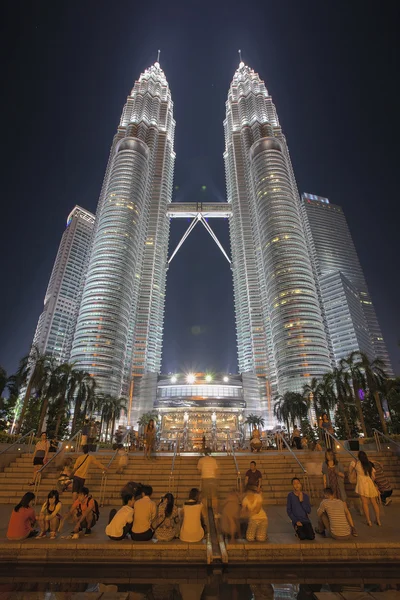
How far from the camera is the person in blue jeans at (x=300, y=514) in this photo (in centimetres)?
717

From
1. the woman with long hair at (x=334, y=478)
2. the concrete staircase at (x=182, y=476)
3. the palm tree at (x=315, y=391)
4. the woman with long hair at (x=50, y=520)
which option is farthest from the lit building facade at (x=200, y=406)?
the woman with long hair at (x=50, y=520)

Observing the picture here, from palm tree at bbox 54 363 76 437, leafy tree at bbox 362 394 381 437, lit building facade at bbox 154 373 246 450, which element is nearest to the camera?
palm tree at bbox 54 363 76 437

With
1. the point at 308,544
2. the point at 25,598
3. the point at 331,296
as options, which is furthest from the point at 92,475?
the point at 331,296

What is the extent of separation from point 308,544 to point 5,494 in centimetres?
1133

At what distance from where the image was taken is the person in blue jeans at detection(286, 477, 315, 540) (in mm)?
7172

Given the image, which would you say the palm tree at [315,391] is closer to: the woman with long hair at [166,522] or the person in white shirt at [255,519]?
the person in white shirt at [255,519]

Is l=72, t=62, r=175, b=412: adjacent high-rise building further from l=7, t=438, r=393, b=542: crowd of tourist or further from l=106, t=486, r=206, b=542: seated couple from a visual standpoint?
l=106, t=486, r=206, b=542: seated couple

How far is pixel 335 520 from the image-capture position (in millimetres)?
7398

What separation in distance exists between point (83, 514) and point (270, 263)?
431 ft

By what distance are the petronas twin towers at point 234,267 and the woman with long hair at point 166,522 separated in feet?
365

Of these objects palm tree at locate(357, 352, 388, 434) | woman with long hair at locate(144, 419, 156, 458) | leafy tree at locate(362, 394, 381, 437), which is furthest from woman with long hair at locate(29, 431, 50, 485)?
leafy tree at locate(362, 394, 381, 437)

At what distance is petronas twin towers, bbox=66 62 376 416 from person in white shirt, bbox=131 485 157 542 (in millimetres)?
111493

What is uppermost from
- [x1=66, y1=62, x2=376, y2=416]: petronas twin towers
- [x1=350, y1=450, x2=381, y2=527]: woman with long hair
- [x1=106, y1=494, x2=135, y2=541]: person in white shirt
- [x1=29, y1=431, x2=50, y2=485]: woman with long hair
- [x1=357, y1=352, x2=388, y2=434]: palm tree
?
[x1=66, y1=62, x2=376, y2=416]: petronas twin towers

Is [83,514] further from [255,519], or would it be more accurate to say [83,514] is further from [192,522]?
[255,519]
